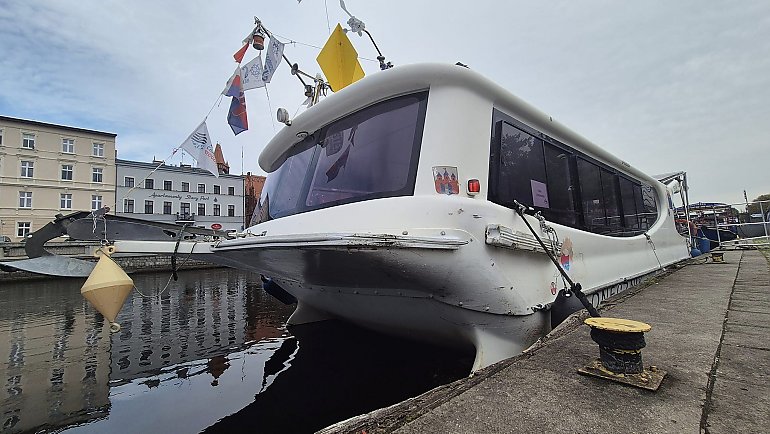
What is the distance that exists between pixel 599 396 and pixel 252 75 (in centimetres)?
643

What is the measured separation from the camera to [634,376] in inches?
69.7

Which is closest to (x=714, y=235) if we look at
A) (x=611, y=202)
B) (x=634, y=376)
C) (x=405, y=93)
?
(x=611, y=202)

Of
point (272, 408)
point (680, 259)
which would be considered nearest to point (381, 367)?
point (272, 408)

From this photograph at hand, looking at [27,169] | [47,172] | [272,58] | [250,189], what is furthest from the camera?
[250,189]

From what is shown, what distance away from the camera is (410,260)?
2367 millimetres

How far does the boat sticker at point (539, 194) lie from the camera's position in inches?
139

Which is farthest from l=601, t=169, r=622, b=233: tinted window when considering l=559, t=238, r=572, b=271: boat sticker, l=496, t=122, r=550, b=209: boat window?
l=496, t=122, r=550, b=209: boat window

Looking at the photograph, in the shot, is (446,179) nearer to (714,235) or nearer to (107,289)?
(107,289)

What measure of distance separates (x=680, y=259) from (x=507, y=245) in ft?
35.2

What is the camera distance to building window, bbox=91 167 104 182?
32691 millimetres

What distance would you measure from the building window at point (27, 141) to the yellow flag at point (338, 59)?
38523mm

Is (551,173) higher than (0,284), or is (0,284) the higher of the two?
(551,173)

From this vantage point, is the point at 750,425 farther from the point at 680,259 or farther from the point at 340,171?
the point at 680,259

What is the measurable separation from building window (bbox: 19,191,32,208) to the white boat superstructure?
125 ft
